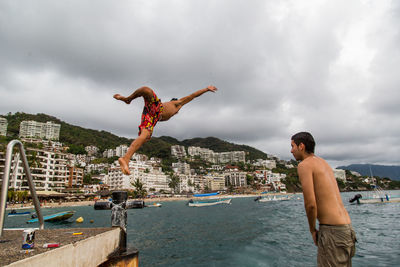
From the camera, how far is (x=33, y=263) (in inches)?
86.6

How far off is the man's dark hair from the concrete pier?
11.0 ft

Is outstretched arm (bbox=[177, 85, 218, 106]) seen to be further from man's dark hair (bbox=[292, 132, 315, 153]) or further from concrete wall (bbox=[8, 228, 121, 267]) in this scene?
concrete wall (bbox=[8, 228, 121, 267])

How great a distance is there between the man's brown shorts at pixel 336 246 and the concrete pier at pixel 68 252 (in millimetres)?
3097

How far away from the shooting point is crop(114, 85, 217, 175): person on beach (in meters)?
3.75

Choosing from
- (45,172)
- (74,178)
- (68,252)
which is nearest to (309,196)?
(68,252)

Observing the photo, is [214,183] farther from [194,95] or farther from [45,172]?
[194,95]

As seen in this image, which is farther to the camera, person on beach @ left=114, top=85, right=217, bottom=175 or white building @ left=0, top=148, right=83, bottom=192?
white building @ left=0, top=148, right=83, bottom=192

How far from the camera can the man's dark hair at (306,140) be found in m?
3.36

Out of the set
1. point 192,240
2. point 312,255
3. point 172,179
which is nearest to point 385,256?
point 312,255

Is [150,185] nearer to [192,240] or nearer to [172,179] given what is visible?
[172,179]

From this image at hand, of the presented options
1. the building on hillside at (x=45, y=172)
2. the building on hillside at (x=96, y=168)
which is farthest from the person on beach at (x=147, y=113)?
the building on hillside at (x=96, y=168)

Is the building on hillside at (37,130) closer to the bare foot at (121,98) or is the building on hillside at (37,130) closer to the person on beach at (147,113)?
the bare foot at (121,98)

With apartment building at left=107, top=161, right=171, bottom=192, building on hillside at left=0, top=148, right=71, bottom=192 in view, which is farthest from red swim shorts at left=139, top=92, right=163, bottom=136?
apartment building at left=107, top=161, right=171, bottom=192

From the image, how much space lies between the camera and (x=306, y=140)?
3.39 meters
